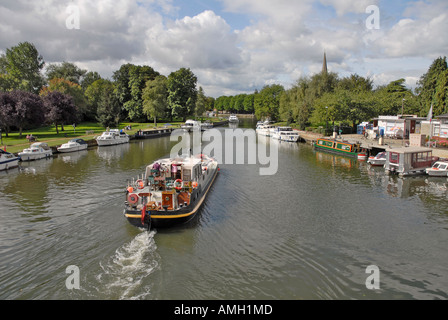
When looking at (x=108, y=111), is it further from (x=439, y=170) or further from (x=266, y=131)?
(x=439, y=170)

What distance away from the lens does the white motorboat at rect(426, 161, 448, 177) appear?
33.7 m

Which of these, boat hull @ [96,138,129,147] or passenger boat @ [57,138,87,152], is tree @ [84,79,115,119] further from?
passenger boat @ [57,138,87,152]

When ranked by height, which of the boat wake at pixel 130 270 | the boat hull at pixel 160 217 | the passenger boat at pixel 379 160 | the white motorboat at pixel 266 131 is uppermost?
the white motorboat at pixel 266 131

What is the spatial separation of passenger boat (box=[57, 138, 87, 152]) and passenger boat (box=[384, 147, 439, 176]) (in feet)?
157

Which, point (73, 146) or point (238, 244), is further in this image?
point (73, 146)

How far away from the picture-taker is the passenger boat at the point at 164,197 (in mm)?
19250

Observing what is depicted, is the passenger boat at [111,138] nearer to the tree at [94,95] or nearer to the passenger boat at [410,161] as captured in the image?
the tree at [94,95]

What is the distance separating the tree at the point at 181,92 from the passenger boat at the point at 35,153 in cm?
6339

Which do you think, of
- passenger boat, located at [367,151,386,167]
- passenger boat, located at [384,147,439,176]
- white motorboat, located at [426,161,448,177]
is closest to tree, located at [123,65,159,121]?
passenger boat, located at [367,151,386,167]

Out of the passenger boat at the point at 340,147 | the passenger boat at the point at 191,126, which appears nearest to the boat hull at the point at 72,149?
the passenger boat at the point at 340,147

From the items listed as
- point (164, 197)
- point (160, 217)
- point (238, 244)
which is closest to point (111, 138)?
point (164, 197)

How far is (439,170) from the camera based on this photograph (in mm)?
33750

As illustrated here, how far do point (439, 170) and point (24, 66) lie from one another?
104m

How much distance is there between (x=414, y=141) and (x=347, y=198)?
2749 cm
